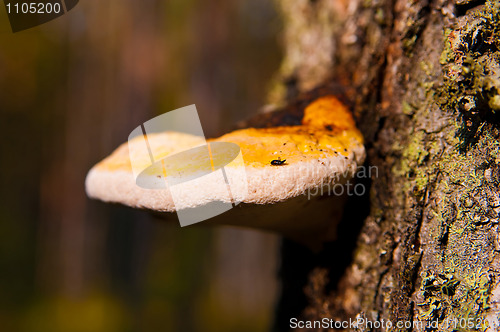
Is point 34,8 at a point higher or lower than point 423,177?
higher

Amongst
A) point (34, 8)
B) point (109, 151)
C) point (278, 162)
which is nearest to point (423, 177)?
point (278, 162)

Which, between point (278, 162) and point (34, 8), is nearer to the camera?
point (278, 162)

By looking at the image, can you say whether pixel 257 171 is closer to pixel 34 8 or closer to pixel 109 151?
pixel 34 8

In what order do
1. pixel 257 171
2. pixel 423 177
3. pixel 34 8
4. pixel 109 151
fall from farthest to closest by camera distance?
pixel 109 151, pixel 34 8, pixel 423 177, pixel 257 171

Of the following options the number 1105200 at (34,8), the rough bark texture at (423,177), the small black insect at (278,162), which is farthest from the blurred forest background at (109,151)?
the small black insect at (278,162)

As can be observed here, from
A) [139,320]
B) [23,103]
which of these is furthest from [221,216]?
[23,103]

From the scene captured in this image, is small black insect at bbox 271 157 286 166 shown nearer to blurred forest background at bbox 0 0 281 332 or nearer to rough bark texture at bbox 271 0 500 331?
rough bark texture at bbox 271 0 500 331
